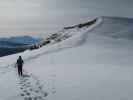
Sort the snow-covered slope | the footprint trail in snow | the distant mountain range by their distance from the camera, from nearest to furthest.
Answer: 1. the footprint trail in snow
2. the snow-covered slope
3. the distant mountain range

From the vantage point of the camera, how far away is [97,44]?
106 feet

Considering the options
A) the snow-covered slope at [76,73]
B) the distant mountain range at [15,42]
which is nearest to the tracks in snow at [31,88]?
the snow-covered slope at [76,73]

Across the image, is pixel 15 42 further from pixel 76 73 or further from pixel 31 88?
pixel 31 88

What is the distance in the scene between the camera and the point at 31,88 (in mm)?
17188

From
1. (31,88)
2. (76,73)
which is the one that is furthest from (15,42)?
(31,88)

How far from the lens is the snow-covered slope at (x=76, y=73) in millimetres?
15900

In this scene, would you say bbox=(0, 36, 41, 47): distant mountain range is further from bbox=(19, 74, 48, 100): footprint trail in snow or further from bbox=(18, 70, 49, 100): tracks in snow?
bbox=(19, 74, 48, 100): footprint trail in snow

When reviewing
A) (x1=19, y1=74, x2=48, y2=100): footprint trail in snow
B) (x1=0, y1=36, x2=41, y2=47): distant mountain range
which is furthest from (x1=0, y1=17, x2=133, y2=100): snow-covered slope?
(x1=0, y1=36, x2=41, y2=47): distant mountain range

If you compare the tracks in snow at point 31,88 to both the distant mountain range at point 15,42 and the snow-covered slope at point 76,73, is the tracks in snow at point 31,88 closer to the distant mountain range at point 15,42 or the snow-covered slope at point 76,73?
the snow-covered slope at point 76,73

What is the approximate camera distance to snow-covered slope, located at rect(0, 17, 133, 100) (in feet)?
52.2

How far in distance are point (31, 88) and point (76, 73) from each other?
13.1 feet

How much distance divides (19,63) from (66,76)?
10.1 feet

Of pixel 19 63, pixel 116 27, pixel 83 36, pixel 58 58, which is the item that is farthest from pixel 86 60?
pixel 116 27

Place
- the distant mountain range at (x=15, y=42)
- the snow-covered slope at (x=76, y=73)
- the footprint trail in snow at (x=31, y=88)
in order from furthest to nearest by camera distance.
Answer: the distant mountain range at (x=15, y=42) → the snow-covered slope at (x=76, y=73) → the footprint trail in snow at (x=31, y=88)
